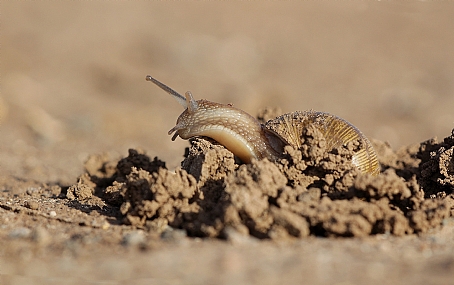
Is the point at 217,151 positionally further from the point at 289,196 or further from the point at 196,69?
the point at 196,69

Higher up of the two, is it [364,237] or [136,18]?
[136,18]

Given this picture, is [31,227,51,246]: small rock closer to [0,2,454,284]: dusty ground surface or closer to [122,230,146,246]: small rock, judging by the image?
[0,2,454,284]: dusty ground surface

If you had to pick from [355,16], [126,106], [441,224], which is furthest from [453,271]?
[355,16]

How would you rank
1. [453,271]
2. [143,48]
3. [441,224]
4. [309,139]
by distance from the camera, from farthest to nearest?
[143,48] < [309,139] < [441,224] < [453,271]

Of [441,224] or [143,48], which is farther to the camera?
[143,48]

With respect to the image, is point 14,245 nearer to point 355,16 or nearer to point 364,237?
point 364,237

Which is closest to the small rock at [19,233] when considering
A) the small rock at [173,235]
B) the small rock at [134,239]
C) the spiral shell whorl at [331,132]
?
the small rock at [134,239]

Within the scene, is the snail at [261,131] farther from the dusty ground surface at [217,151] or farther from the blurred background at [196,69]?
the blurred background at [196,69]
